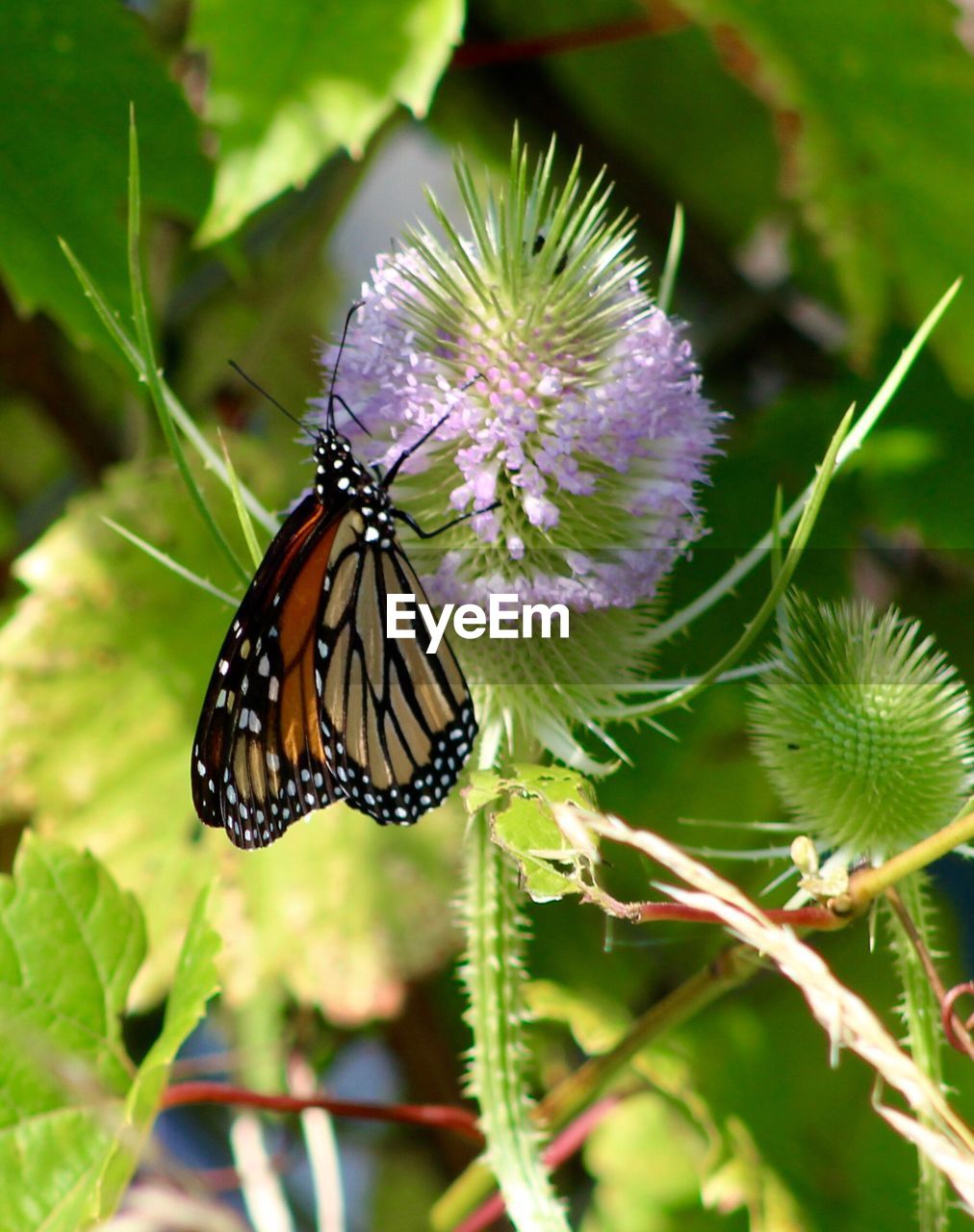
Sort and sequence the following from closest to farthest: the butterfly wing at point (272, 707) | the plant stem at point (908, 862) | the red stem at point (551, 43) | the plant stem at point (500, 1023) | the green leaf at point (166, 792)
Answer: the plant stem at point (908, 862) → the plant stem at point (500, 1023) → the butterfly wing at point (272, 707) → the green leaf at point (166, 792) → the red stem at point (551, 43)

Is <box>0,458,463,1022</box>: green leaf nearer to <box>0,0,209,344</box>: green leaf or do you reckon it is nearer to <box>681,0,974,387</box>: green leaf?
<box>0,0,209,344</box>: green leaf

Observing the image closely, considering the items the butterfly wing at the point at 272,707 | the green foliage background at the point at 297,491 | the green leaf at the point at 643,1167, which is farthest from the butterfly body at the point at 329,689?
the green leaf at the point at 643,1167

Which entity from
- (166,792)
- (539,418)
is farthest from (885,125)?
(166,792)

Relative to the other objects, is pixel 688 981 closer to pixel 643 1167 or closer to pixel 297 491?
pixel 643 1167

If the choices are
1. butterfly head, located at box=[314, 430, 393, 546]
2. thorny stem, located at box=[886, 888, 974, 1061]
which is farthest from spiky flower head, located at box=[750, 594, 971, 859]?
butterfly head, located at box=[314, 430, 393, 546]

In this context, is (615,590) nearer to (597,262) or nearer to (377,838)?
(597,262)

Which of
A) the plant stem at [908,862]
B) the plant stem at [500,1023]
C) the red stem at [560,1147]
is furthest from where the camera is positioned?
the red stem at [560,1147]

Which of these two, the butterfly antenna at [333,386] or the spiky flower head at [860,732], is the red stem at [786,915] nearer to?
the spiky flower head at [860,732]
